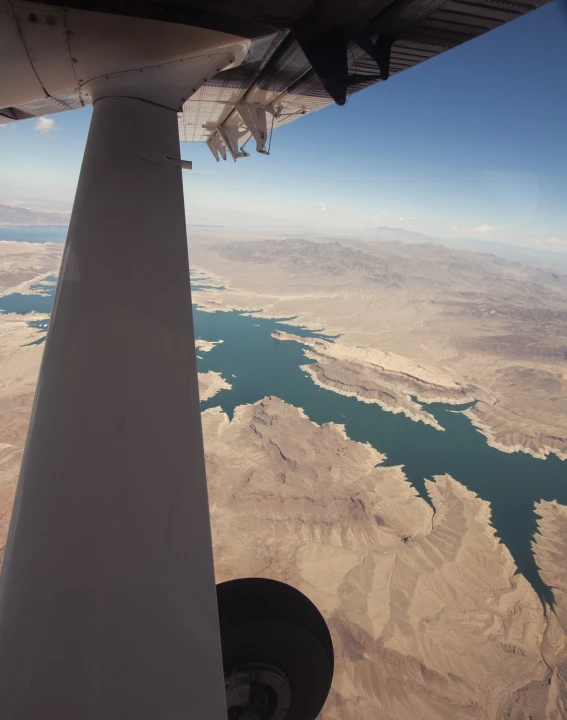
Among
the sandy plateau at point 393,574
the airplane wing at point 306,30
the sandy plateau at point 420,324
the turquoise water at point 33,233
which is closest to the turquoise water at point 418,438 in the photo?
the sandy plateau at point 393,574

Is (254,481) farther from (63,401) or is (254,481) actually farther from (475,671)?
(63,401)

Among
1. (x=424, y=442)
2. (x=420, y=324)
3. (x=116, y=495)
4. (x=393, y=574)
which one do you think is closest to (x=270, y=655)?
(x=116, y=495)

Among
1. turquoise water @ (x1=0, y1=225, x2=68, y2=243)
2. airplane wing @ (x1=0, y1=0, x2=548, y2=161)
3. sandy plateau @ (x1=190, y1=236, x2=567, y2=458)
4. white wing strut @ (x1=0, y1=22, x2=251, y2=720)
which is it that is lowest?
sandy plateau @ (x1=190, y1=236, x2=567, y2=458)

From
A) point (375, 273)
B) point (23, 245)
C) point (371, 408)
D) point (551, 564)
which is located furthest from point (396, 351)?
point (23, 245)

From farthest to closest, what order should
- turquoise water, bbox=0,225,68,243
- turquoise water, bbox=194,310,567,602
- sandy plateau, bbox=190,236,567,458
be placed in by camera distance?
1. turquoise water, bbox=0,225,68,243
2. sandy plateau, bbox=190,236,567,458
3. turquoise water, bbox=194,310,567,602

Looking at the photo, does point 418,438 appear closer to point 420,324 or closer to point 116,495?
point 116,495

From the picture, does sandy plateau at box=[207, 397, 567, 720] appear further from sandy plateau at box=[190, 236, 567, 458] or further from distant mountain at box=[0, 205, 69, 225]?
distant mountain at box=[0, 205, 69, 225]

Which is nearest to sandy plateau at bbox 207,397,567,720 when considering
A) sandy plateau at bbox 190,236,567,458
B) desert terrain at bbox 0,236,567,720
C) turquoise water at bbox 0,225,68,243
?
desert terrain at bbox 0,236,567,720

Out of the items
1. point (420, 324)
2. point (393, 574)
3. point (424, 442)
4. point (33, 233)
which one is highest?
point (33, 233)
